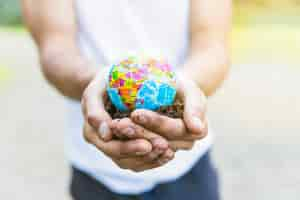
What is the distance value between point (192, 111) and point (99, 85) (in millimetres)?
204

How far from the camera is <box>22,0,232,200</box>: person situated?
1329mm

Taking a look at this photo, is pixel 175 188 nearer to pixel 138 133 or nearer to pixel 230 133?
pixel 138 133

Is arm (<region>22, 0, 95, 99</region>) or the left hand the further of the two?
arm (<region>22, 0, 95, 99</region>)

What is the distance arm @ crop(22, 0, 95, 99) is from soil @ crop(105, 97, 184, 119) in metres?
0.13

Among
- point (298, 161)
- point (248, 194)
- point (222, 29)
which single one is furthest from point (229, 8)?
point (298, 161)

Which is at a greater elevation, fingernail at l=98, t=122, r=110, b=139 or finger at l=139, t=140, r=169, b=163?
fingernail at l=98, t=122, r=110, b=139

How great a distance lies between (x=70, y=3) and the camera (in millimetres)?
1401

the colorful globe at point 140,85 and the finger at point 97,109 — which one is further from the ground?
the colorful globe at point 140,85

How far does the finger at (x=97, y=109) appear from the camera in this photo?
Answer: 1.03 meters

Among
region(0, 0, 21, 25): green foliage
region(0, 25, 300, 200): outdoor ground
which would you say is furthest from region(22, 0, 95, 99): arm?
region(0, 0, 21, 25): green foliage

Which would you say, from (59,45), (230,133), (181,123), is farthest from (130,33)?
(230,133)

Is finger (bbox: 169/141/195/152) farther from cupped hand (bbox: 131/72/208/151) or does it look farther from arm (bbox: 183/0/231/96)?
arm (bbox: 183/0/231/96)

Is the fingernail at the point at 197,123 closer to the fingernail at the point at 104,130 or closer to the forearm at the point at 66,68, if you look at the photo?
the fingernail at the point at 104,130

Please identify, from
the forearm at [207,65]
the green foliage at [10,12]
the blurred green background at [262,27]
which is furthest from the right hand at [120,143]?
the green foliage at [10,12]
